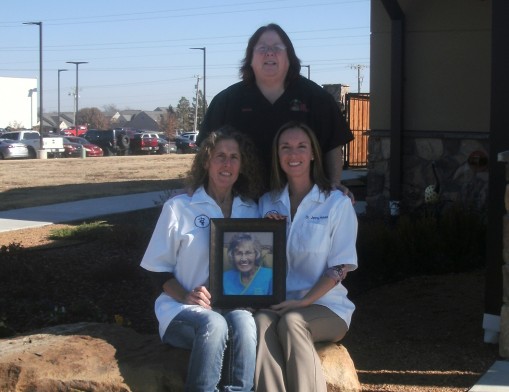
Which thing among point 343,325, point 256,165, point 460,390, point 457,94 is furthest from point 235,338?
point 457,94

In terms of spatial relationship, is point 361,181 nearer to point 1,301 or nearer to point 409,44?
point 409,44

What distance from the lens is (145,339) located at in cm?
436

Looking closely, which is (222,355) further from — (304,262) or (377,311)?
(377,311)

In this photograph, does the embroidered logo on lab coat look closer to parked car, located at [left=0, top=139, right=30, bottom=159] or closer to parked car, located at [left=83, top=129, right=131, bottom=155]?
parked car, located at [left=0, top=139, right=30, bottom=159]

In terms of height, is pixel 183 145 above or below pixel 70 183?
above

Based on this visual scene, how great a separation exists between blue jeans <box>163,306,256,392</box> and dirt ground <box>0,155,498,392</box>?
50.6 inches

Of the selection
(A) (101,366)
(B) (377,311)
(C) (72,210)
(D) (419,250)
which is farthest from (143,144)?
(A) (101,366)

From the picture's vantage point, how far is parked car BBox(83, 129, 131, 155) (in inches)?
1864

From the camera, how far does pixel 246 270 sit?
13.0 feet

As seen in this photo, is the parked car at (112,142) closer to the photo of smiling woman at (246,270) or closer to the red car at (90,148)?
the red car at (90,148)

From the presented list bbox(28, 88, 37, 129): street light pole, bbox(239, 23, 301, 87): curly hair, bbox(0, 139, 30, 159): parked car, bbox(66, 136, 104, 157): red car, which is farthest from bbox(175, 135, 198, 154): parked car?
bbox(239, 23, 301, 87): curly hair

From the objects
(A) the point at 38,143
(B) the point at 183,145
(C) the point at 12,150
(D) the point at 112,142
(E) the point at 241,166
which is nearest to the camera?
(E) the point at 241,166

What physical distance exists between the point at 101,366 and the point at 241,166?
3.70ft

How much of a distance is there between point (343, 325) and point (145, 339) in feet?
3.28
